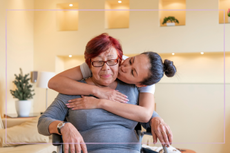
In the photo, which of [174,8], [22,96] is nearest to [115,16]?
[174,8]

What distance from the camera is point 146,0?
132 inches

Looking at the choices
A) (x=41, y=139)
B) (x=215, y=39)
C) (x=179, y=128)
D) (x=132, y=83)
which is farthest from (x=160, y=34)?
(x=132, y=83)

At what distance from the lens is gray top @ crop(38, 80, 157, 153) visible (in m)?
0.80

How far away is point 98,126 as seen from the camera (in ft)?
2.70

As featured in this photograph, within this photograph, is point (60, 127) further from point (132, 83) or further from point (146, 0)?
point (146, 0)

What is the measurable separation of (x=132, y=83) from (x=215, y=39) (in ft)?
8.75

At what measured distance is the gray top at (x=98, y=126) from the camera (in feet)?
2.61

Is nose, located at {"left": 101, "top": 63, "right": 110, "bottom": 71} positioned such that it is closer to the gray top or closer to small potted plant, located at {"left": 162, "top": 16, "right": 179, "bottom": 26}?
the gray top

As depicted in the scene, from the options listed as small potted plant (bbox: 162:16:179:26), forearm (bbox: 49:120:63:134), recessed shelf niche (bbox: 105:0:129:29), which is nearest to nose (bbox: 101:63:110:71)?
forearm (bbox: 49:120:63:134)

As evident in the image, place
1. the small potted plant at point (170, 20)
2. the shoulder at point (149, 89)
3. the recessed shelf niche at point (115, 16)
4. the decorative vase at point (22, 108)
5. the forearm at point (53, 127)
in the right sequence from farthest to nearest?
the small potted plant at point (170, 20) < the recessed shelf niche at point (115, 16) < the decorative vase at point (22, 108) < the shoulder at point (149, 89) < the forearm at point (53, 127)

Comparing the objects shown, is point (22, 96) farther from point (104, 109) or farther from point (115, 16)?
point (104, 109)

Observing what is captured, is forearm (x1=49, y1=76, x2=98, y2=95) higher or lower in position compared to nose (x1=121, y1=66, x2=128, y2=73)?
lower

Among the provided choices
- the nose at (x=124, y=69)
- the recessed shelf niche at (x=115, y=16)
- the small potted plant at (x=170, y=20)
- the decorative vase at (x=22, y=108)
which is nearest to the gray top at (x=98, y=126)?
the nose at (x=124, y=69)

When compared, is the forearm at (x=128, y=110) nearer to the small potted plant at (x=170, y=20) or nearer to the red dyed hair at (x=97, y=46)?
the red dyed hair at (x=97, y=46)
